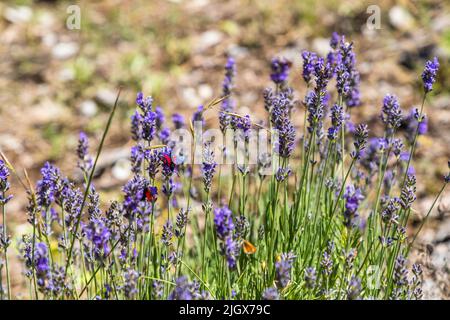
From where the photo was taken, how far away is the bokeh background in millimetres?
5156

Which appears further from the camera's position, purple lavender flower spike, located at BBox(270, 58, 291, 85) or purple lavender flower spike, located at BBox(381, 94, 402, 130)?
purple lavender flower spike, located at BBox(270, 58, 291, 85)

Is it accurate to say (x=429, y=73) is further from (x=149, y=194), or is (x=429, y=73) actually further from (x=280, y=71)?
(x=149, y=194)

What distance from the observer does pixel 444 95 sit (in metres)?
5.16

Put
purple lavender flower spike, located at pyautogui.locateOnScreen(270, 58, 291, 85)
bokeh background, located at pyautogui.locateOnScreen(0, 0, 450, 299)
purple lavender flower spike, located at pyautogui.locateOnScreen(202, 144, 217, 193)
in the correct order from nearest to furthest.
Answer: purple lavender flower spike, located at pyautogui.locateOnScreen(202, 144, 217, 193)
purple lavender flower spike, located at pyautogui.locateOnScreen(270, 58, 291, 85)
bokeh background, located at pyautogui.locateOnScreen(0, 0, 450, 299)

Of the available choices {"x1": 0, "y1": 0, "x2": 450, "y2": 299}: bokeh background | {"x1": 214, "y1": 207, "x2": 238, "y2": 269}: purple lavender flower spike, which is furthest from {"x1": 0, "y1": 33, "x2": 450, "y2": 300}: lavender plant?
{"x1": 0, "y1": 0, "x2": 450, "y2": 299}: bokeh background

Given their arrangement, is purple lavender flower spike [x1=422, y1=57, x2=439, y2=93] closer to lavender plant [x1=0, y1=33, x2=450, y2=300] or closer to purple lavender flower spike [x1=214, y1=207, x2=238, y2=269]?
lavender plant [x1=0, y1=33, x2=450, y2=300]

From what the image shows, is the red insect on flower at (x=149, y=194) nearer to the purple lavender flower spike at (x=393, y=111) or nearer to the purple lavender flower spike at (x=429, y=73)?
the purple lavender flower spike at (x=393, y=111)

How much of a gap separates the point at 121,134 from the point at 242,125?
3109 millimetres

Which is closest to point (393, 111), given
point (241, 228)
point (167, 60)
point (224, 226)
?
point (241, 228)

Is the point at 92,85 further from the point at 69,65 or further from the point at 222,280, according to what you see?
the point at 222,280

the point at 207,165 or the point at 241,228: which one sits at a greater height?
the point at 207,165

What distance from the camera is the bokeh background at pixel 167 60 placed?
16.9ft

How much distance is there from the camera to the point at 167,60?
6102 millimetres
